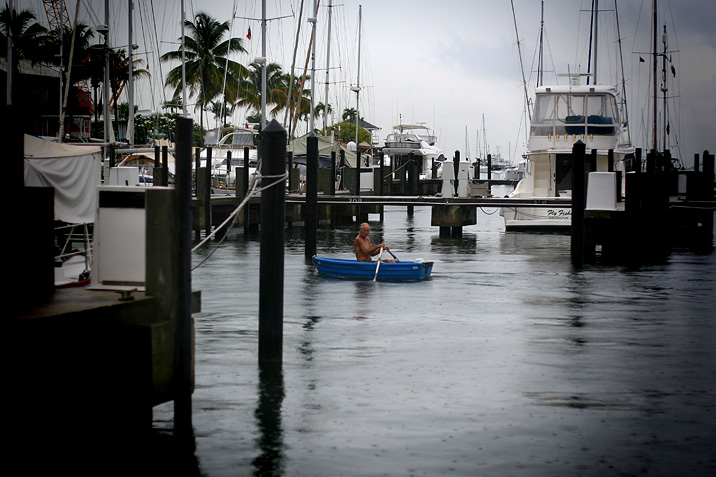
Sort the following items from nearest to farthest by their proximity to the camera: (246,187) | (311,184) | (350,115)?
(311,184) → (246,187) → (350,115)

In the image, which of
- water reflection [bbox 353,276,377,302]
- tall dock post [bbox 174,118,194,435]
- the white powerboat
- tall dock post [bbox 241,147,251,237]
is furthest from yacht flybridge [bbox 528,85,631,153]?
tall dock post [bbox 174,118,194,435]

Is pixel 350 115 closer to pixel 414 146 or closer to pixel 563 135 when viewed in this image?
pixel 414 146

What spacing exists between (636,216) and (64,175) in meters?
17.5

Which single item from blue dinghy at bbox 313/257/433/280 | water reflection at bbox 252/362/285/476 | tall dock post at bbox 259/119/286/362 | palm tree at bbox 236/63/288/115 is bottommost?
water reflection at bbox 252/362/285/476

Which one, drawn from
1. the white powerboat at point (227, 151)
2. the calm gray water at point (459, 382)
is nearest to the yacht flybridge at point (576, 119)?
the white powerboat at point (227, 151)

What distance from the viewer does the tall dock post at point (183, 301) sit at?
7.82 metres

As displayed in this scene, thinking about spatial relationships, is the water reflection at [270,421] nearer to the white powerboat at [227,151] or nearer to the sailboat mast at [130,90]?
the sailboat mast at [130,90]

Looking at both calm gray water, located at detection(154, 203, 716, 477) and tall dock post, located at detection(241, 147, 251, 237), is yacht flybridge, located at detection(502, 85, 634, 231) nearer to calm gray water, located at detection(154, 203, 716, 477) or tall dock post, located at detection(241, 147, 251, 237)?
tall dock post, located at detection(241, 147, 251, 237)

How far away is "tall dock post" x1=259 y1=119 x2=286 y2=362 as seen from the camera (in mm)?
10633

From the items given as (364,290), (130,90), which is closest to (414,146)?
(130,90)

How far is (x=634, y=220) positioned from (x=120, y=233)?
68.0 feet

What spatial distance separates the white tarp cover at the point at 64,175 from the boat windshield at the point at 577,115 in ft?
→ 74.3

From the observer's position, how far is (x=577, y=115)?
113ft

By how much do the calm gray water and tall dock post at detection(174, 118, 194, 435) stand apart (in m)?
0.53
